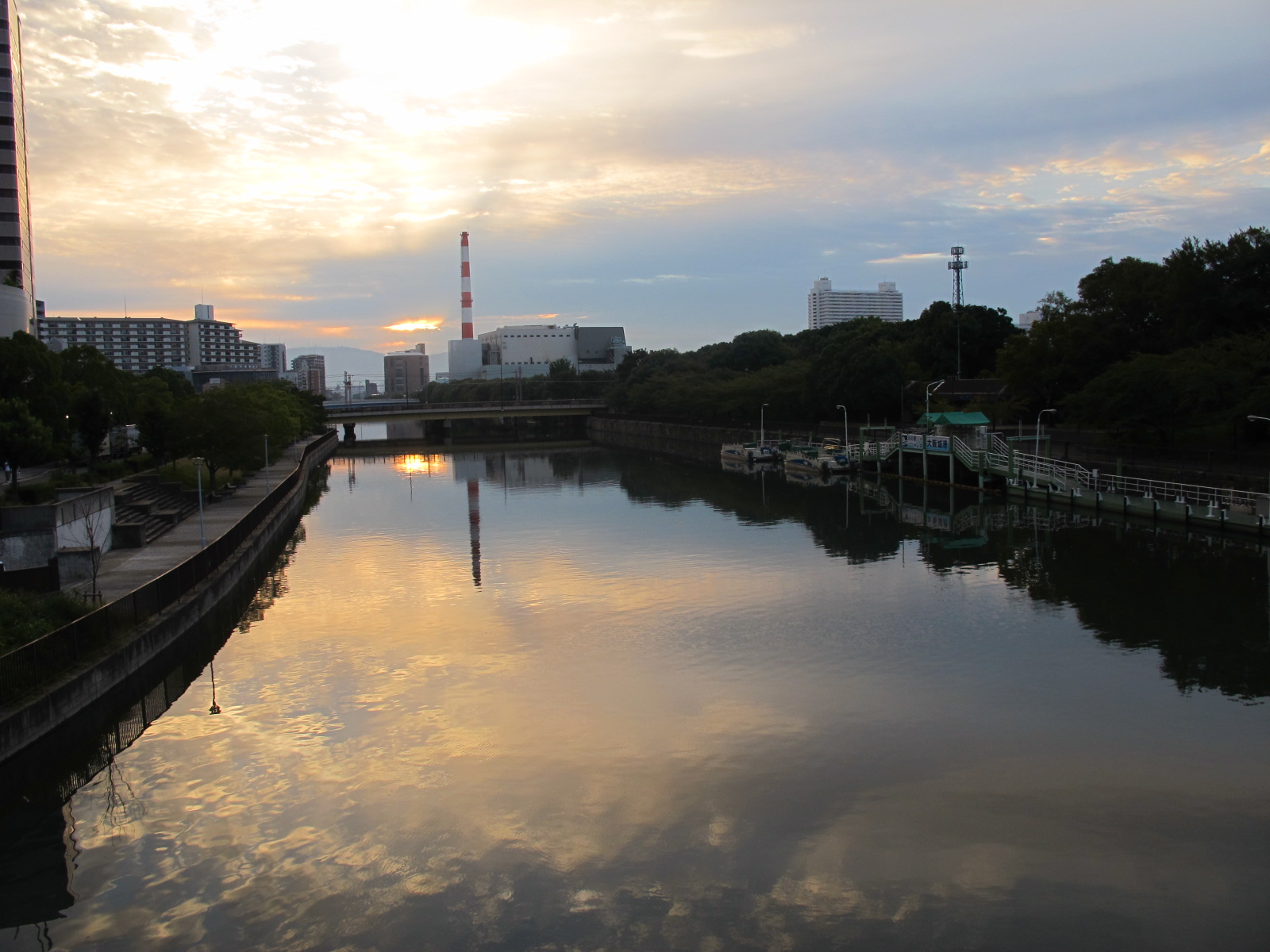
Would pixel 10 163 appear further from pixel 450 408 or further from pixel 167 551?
pixel 450 408

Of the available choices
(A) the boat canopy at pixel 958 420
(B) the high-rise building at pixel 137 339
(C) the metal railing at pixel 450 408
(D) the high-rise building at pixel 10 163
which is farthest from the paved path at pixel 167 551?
(B) the high-rise building at pixel 137 339

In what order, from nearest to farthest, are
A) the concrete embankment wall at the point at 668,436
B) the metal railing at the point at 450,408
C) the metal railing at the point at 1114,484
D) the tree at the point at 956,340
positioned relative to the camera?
the metal railing at the point at 1114,484 < the tree at the point at 956,340 < the concrete embankment wall at the point at 668,436 < the metal railing at the point at 450,408

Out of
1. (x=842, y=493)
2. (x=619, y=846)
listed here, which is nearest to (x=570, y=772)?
(x=619, y=846)

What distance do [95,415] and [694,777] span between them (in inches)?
1244

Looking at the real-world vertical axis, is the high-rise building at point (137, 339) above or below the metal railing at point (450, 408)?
above

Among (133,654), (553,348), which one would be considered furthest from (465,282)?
(133,654)

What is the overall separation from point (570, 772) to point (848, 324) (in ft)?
264

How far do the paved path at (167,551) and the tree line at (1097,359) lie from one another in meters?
33.1

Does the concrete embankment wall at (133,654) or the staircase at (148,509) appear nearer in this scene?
the concrete embankment wall at (133,654)

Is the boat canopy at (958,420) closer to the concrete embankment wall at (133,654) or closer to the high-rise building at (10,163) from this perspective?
the concrete embankment wall at (133,654)

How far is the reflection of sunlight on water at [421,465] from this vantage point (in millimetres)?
67363

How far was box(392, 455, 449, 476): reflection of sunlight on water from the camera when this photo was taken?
67.4 meters

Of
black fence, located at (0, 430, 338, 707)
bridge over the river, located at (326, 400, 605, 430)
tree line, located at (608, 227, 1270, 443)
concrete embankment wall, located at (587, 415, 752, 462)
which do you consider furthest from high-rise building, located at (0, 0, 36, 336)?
tree line, located at (608, 227, 1270, 443)

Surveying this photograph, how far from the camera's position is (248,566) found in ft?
91.6
